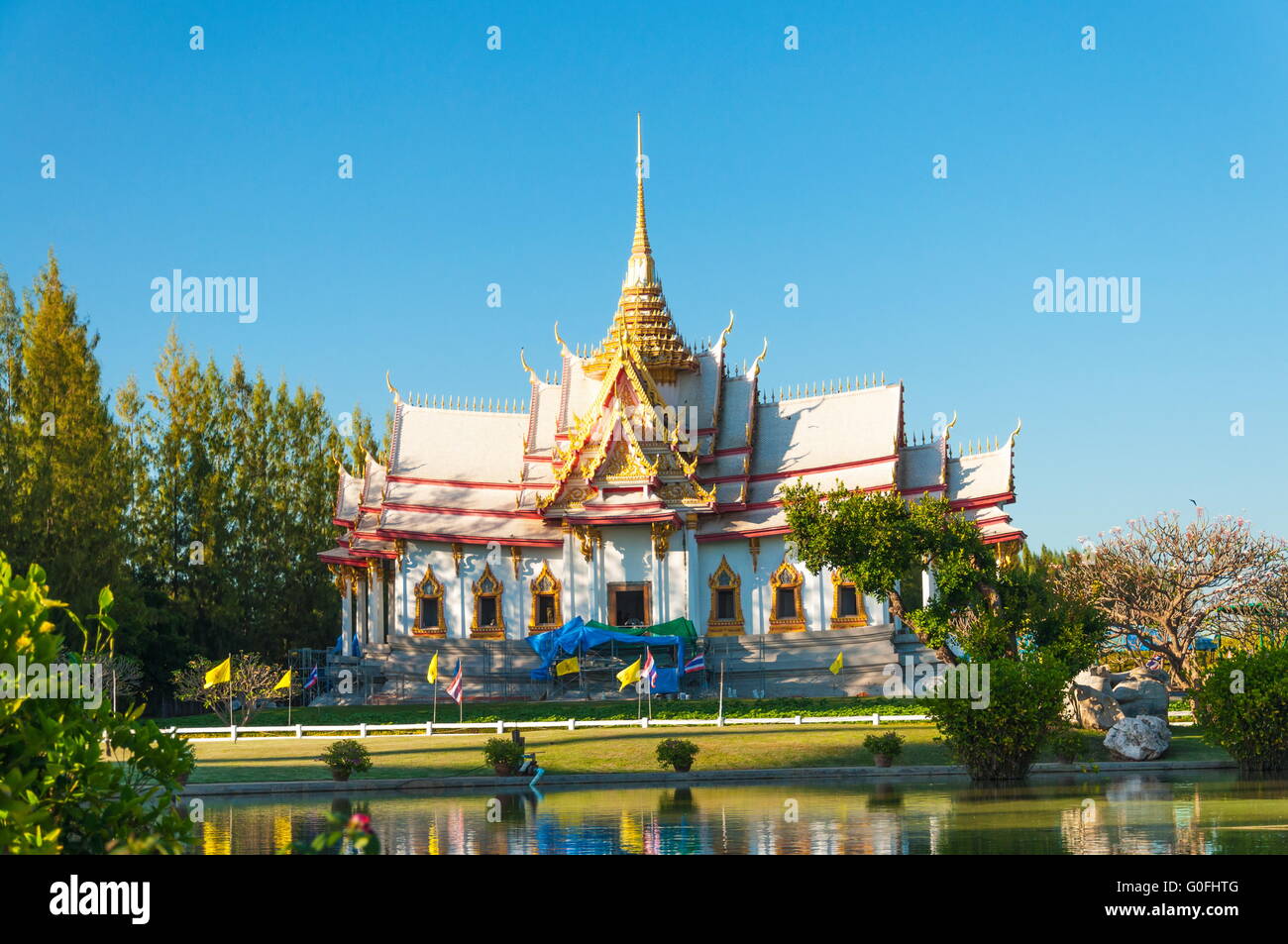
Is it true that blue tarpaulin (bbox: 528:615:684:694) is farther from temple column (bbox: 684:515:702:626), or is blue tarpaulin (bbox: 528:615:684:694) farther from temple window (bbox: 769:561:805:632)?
temple window (bbox: 769:561:805:632)

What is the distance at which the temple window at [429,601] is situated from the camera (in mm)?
44156

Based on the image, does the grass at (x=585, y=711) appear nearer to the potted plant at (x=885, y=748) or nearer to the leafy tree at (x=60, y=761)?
the potted plant at (x=885, y=748)

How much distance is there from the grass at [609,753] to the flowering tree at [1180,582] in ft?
34.7

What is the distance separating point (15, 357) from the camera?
4428cm

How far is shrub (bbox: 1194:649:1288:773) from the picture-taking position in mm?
24531

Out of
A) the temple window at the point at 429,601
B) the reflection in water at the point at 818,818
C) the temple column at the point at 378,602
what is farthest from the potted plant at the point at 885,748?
the temple column at the point at 378,602

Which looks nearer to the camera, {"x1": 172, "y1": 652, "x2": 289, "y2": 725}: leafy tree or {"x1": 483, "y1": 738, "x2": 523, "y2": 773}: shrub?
{"x1": 483, "y1": 738, "x2": 523, "y2": 773}: shrub

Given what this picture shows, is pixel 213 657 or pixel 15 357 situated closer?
pixel 15 357

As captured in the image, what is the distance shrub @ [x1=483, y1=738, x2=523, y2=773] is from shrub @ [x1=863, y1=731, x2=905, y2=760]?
646 cm

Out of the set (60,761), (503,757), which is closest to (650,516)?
(503,757)

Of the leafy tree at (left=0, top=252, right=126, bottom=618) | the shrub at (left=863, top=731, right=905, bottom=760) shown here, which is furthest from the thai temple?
the shrub at (left=863, top=731, right=905, bottom=760)

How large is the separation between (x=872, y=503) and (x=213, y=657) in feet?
95.3
